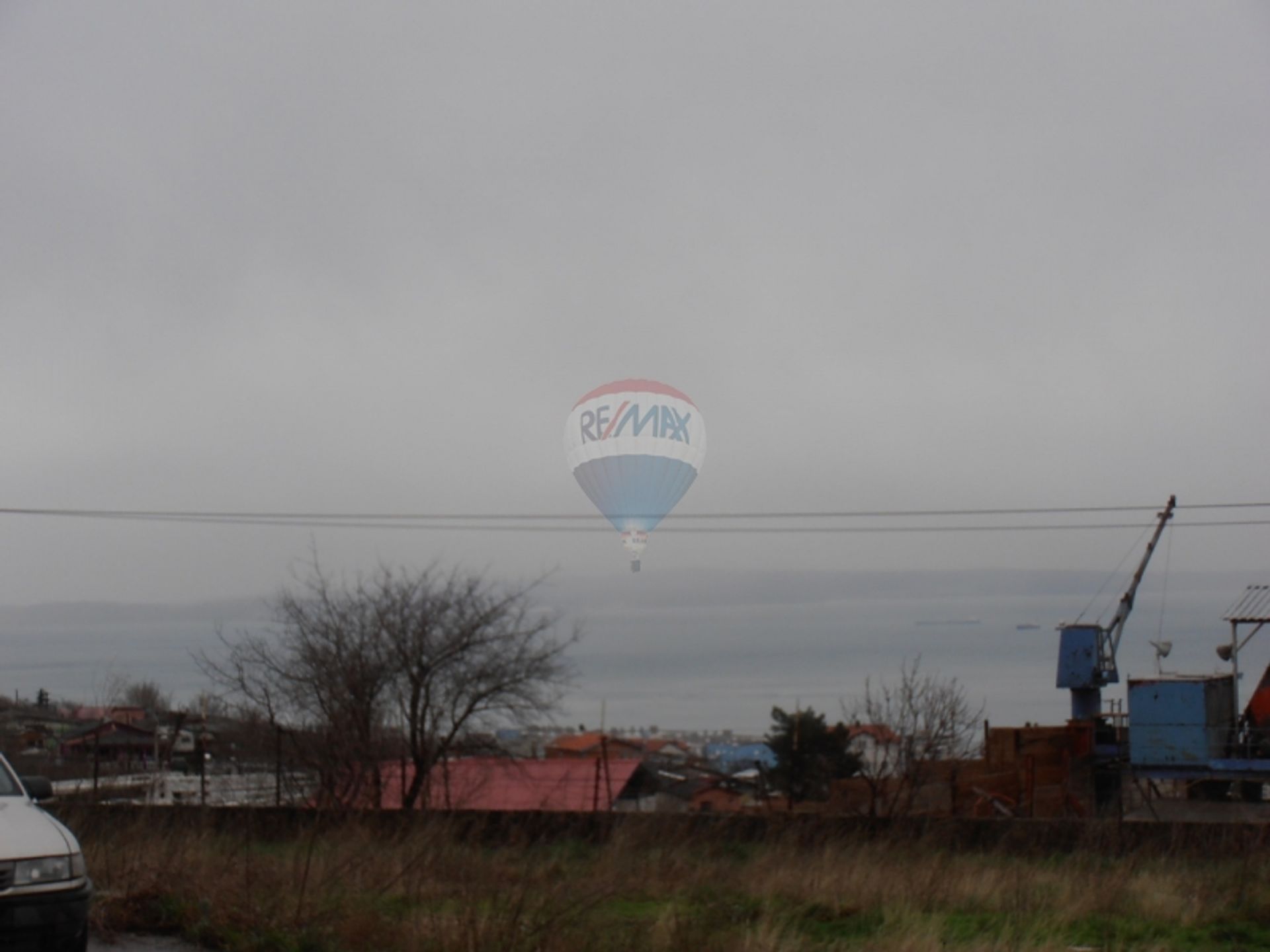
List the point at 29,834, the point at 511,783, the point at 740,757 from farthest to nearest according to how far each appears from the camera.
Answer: the point at 740,757, the point at 511,783, the point at 29,834

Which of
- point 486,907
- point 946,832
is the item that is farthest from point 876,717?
point 486,907

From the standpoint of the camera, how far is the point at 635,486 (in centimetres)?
3097

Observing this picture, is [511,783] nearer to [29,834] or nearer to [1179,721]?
[1179,721]

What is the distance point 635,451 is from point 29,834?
2325 centimetres

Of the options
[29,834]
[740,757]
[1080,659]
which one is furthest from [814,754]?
[29,834]

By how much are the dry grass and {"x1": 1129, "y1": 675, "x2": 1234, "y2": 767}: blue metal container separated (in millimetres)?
15453

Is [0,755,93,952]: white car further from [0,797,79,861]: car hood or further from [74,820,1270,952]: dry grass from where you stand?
[74,820,1270,952]: dry grass

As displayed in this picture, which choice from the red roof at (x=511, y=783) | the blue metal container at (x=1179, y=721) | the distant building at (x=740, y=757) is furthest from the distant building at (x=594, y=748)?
the blue metal container at (x=1179, y=721)

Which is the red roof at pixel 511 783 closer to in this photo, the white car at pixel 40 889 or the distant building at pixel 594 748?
the distant building at pixel 594 748

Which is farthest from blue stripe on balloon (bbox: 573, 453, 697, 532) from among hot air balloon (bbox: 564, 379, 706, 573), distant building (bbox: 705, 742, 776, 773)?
distant building (bbox: 705, 742, 776, 773)

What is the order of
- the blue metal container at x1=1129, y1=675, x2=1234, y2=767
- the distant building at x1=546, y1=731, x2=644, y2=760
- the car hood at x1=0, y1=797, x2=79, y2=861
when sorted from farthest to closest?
the blue metal container at x1=1129, y1=675, x2=1234, y2=767, the distant building at x1=546, y1=731, x2=644, y2=760, the car hood at x1=0, y1=797, x2=79, y2=861

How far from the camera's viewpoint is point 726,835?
16.2 meters

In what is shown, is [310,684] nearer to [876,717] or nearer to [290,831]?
[290,831]

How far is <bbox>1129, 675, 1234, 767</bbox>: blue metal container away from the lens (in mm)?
27781
